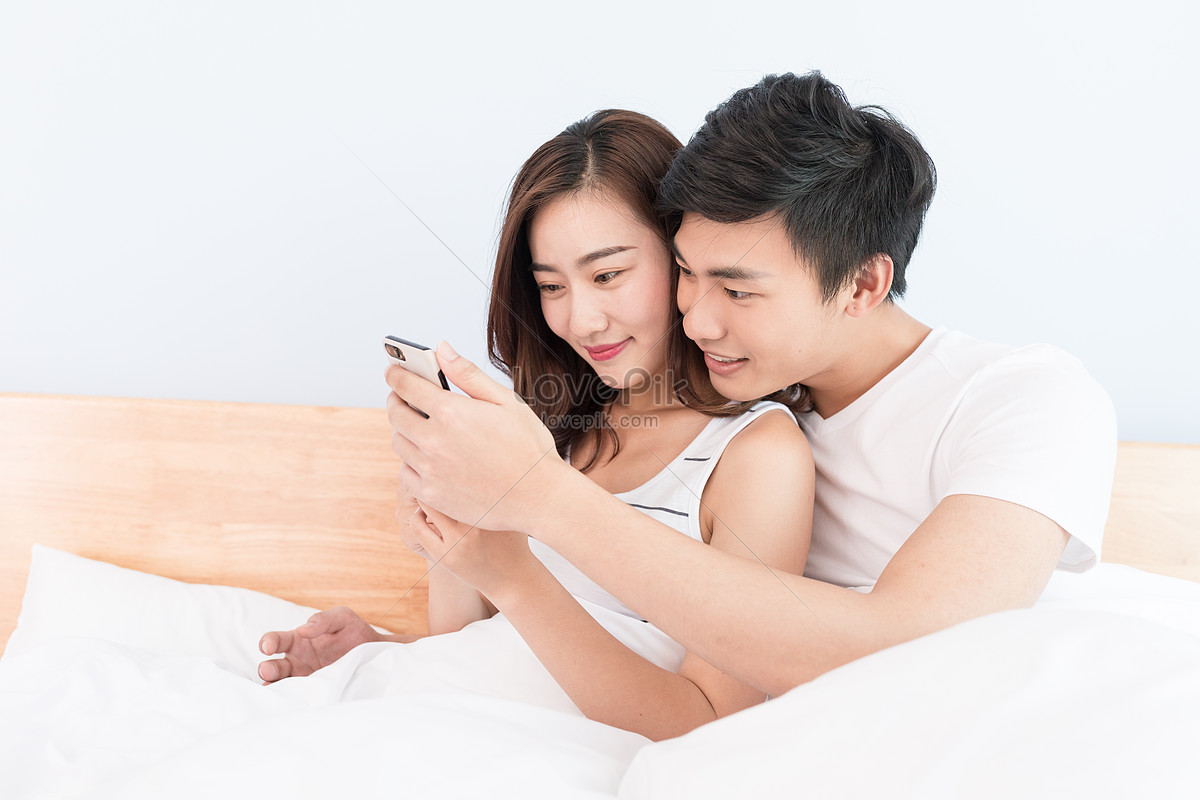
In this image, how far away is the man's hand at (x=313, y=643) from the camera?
3.14ft

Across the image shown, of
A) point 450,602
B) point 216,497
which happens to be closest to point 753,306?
point 450,602

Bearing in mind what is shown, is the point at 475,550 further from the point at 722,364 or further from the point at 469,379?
the point at 722,364

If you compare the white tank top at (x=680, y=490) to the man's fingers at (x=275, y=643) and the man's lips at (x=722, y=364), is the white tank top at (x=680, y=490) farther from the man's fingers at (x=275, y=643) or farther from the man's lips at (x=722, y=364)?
the man's fingers at (x=275, y=643)

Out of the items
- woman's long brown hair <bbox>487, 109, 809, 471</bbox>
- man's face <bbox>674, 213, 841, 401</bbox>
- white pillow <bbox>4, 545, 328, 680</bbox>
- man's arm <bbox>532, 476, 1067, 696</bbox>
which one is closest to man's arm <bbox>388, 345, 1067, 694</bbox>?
man's arm <bbox>532, 476, 1067, 696</bbox>

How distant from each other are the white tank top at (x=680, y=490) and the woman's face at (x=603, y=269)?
15 cm

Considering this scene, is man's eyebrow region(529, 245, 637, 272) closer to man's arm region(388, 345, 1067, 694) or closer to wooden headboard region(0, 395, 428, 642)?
man's arm region(388, 345, 1067, 694)

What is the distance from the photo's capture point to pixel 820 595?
0.61 m

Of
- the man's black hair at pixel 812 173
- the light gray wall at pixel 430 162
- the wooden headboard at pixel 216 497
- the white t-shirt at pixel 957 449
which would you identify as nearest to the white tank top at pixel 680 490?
the white t-shirt at pixel 957 449

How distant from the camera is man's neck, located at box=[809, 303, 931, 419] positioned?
90cm

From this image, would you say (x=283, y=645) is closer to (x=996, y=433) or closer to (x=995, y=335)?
(x=996, y=433)

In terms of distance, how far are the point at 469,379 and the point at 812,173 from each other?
43cm

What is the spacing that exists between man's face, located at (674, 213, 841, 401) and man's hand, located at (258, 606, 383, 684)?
2.07ft

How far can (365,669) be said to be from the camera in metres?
0.88

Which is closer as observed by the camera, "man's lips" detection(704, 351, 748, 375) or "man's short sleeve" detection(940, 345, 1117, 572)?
"man's short sleeve" detection(940, 345, 1117, 572)
